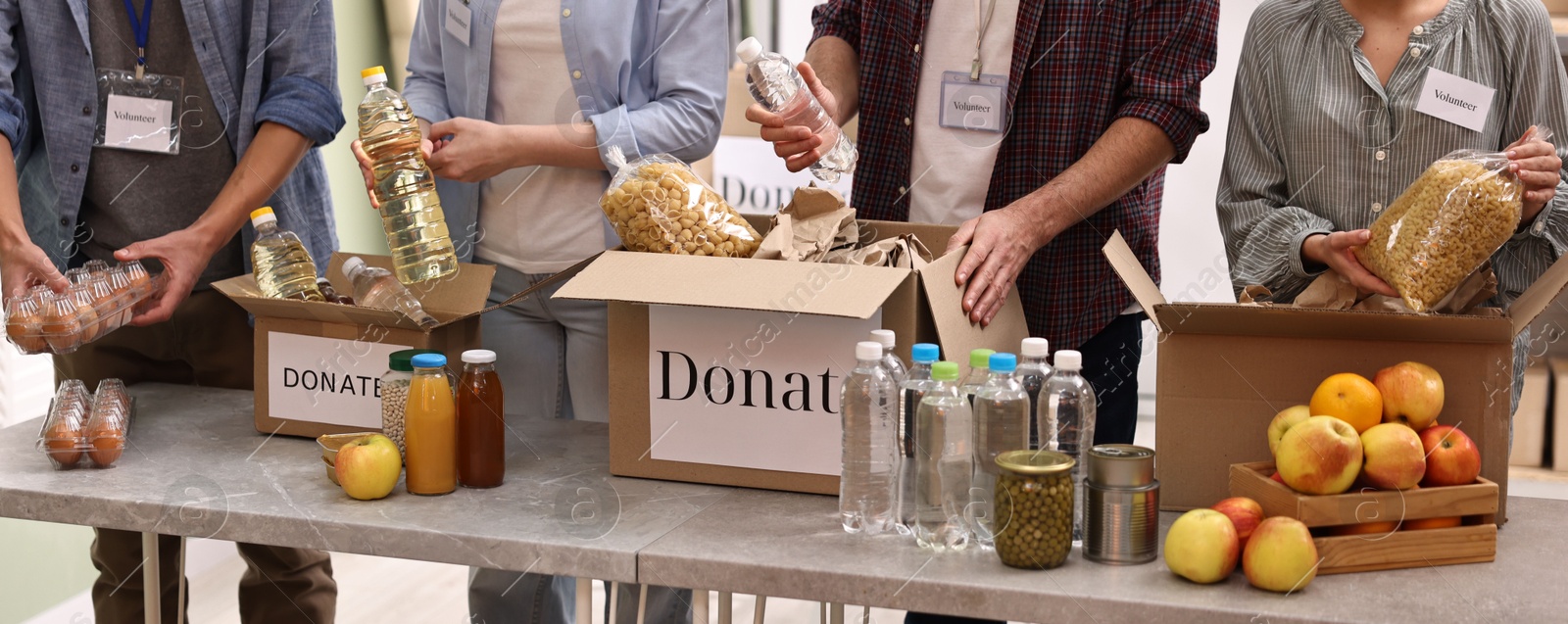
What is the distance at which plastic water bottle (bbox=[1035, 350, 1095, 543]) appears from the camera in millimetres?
1350

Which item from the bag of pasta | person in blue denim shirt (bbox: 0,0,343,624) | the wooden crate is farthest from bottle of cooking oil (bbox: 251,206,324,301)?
the wooden crate

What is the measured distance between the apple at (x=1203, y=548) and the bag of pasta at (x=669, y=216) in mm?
625

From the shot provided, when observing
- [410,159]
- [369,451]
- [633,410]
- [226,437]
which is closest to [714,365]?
[633,410]

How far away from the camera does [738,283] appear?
1457 mm

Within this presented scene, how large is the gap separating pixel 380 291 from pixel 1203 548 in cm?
115

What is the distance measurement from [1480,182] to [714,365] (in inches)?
34.3

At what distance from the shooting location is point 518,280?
6.76 ft

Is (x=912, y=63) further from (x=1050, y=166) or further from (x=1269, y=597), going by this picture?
(x=1269, y=597)

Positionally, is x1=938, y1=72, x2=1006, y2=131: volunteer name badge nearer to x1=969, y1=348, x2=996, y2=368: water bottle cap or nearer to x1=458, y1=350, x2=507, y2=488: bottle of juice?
x1=969, y1=348, x2=996, y2=368: water bottle cap

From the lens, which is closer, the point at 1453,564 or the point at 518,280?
the point at 1453,564

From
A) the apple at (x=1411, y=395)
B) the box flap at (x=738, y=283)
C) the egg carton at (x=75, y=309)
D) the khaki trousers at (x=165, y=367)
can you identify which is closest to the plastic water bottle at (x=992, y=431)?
the box flap at (x=738, y=283)

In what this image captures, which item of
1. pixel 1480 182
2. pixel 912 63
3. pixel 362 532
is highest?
pixel 912 63

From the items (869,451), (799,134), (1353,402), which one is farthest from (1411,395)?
(799,134)

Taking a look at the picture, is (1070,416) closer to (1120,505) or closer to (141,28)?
(1120,505)
